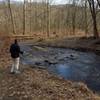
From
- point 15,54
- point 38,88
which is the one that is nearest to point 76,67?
point 15,54

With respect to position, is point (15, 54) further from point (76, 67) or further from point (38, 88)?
point (76, 67)

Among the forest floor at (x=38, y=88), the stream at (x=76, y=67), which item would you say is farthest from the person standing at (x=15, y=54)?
the stream at (x=76, y=67)

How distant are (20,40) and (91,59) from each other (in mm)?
21545

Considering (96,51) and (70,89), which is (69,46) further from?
(70,89)

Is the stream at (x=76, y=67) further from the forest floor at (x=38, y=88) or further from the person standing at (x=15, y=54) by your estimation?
the person standing at (x=15, y=54)

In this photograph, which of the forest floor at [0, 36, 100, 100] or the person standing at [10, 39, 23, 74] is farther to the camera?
the person standing at [10, 39, 23, 74]

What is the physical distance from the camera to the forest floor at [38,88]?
13.7 metres

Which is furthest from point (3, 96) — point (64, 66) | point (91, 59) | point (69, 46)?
point (69, 46)

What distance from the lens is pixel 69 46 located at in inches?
1554

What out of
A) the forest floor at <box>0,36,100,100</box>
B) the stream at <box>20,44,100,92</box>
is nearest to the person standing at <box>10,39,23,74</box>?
the forest floor at <box>0,36,100,100</box>

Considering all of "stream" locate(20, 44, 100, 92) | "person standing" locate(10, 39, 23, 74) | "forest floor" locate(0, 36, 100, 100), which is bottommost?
"stream" locate(20, 44, 100, 92)

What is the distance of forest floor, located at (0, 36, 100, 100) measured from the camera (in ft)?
45.0

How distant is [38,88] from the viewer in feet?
48.8

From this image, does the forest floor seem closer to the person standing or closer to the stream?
the person standing
